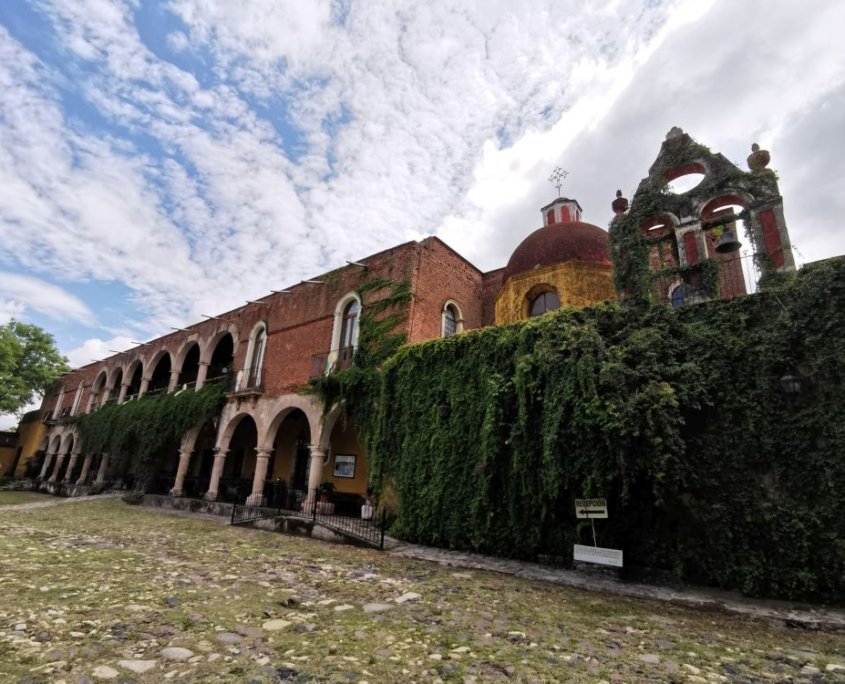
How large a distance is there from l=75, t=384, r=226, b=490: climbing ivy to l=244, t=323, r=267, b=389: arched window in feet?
4.69

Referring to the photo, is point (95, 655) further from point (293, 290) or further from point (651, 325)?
point (293, 290)

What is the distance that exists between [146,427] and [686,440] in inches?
893

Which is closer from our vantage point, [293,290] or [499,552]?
[499,552]

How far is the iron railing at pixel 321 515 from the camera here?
9.78 metres

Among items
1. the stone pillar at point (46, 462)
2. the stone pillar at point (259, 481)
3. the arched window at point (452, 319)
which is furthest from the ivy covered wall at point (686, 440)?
the stone pillar at point (46, 462)

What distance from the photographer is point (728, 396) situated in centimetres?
665

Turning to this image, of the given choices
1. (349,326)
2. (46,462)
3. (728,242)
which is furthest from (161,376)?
(728,242)

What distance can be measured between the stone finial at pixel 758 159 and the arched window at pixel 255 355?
54.8ft

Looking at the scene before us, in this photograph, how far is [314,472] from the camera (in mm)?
13648

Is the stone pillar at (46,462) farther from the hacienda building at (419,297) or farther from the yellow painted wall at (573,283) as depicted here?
the yellow painted wall at (573,283)

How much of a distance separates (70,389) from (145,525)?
1143 inches

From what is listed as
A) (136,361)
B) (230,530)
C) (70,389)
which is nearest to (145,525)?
(230,530)

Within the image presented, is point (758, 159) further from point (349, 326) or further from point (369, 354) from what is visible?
point (349, 326)

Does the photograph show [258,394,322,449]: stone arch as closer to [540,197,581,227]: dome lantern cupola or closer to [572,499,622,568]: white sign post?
[572,499,622,568]: white sign post
